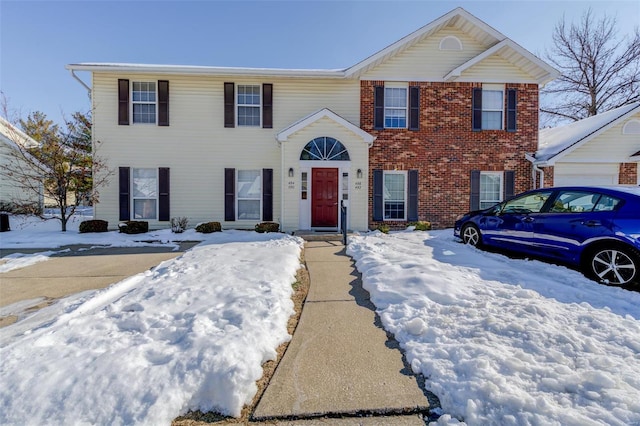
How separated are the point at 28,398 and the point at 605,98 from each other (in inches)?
1268

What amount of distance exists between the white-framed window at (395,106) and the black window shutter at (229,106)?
5.60m

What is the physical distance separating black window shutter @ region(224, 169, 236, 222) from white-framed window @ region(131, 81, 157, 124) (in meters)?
3.32

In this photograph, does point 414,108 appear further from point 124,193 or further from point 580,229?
point 124,193

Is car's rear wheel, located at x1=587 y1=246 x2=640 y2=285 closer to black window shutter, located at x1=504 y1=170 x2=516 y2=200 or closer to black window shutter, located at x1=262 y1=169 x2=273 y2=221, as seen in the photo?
black window shutter, located at x1=504 y1=170 x2=516 y2=200

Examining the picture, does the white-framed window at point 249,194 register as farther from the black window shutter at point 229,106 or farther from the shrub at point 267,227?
the black window shutter at point 229,106

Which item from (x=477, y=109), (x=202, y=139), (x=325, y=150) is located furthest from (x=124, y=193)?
(x=477, y=109)

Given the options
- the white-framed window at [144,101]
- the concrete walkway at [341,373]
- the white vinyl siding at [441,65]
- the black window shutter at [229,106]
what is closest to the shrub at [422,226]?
the white vinyl siding at [441,65]

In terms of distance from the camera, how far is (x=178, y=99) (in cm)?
1120

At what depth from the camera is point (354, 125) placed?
10.9 meters

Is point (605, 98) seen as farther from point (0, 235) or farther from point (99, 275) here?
point (0, 235)

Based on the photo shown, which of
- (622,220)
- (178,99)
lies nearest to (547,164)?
(622,220)

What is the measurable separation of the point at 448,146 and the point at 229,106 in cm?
817

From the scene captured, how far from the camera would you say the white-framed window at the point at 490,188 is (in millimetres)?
11625

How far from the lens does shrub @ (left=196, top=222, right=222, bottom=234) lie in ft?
34.4
